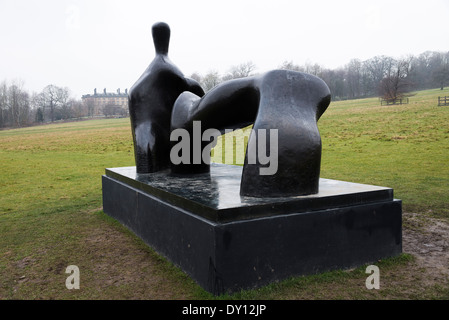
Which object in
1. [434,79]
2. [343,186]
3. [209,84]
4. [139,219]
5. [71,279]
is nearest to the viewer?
[71,279]

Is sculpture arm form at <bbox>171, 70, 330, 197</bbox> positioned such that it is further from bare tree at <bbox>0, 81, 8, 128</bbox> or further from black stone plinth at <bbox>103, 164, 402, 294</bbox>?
bare tree at <bbox>0, 81, 8, 128</bbox>

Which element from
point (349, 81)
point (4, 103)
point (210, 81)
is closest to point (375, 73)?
point (349, 81)

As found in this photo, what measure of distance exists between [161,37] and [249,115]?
8.11ft

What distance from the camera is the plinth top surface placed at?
326 centimetres

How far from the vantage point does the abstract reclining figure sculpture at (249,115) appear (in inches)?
148

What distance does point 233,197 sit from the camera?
371 cm

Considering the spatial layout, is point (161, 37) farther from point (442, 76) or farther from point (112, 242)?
point (442, 76)

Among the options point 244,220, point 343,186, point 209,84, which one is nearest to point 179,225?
point 244,220

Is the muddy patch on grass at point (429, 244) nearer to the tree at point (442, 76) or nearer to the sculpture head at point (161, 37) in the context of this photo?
the sculpture head at point (161, 37)

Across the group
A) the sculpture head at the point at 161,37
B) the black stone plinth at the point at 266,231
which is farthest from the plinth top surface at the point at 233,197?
the sculpture head at the point at 161,37

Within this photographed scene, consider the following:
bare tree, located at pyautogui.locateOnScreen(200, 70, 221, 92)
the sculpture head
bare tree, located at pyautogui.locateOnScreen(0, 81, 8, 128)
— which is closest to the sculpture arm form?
the sculpture head

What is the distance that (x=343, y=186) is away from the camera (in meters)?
4.22

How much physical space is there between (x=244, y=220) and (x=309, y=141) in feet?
3.76
